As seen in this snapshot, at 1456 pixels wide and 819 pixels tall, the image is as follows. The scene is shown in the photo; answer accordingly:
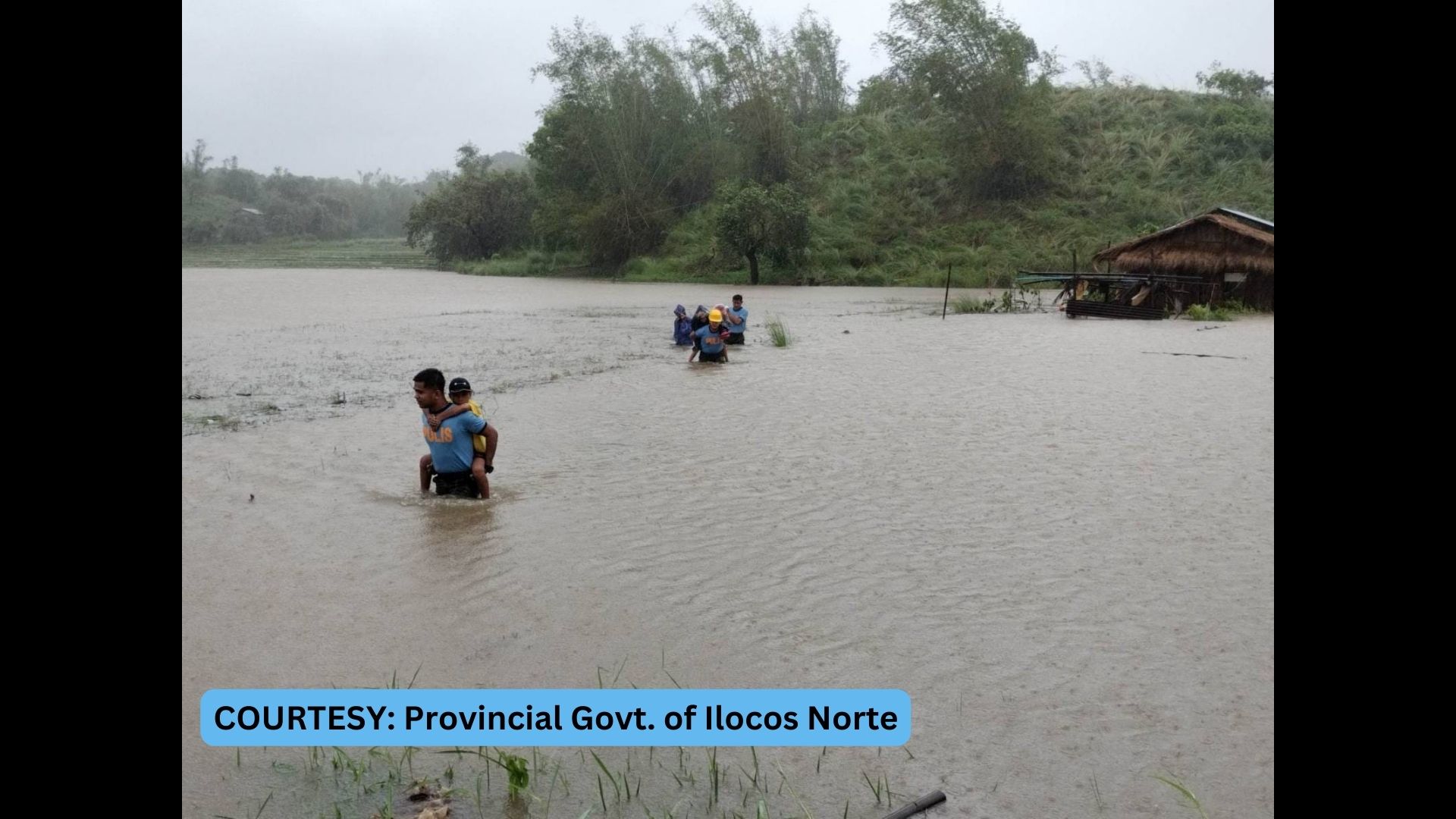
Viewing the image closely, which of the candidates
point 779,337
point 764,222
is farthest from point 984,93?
point 779,337

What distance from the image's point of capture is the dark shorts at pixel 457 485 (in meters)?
6.87

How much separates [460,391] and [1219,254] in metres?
19.2

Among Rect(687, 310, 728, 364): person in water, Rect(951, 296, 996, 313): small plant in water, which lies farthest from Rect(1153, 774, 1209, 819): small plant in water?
Rect(951, 296, 996, 313): small plant in water

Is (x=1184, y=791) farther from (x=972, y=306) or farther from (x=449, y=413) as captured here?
(x=972, y=306)

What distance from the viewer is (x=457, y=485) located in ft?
22.6

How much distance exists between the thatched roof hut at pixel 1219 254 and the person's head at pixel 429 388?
1855 cm

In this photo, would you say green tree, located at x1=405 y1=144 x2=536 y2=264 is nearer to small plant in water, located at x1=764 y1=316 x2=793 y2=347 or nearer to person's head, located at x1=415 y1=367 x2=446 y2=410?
small plant in water, located at x1=764 y1=316 x2=793 y2=347

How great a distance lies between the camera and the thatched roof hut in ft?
69.8

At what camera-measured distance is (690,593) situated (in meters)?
5.04

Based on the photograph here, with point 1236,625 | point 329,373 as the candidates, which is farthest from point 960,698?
point 329,373

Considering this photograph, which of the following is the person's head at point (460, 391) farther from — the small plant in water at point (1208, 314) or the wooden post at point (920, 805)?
the small plant in water at point (1208, 314)

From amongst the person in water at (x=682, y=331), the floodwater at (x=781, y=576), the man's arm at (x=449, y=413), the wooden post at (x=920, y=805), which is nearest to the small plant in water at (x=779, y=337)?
the person in water at (x=682, y=331)

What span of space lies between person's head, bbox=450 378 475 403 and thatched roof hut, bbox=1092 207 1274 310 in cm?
1838
